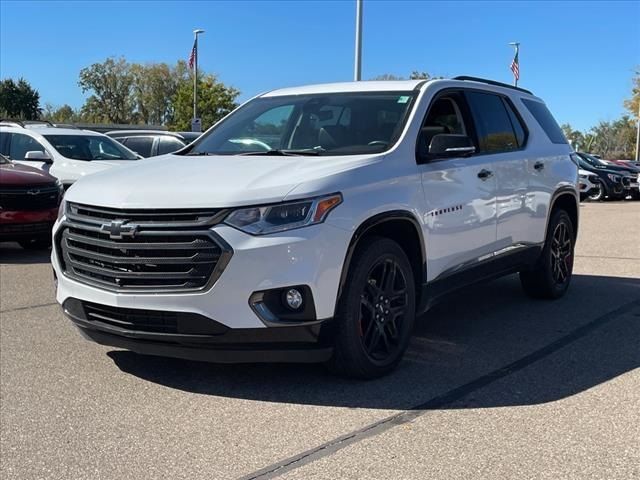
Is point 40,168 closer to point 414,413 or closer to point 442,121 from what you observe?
point 442,121

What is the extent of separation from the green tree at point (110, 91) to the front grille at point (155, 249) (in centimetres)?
7728

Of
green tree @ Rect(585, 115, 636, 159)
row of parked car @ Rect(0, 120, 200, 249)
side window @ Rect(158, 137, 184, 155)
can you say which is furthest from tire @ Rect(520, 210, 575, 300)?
green tree @ Rect(585, 115, 636, 159)

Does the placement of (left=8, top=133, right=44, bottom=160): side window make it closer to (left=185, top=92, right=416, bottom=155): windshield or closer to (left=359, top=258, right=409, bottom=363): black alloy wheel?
(left=185, top=92, right=416, bottom=155): windshield

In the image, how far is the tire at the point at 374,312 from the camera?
4.14m

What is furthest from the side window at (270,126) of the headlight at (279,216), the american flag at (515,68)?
the american flag at (515,68)

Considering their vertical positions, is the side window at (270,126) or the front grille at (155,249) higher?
the side window at (270,126)

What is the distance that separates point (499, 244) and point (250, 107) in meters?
2.36

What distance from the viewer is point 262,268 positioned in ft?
12.5

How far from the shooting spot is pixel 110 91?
7825 centimetres

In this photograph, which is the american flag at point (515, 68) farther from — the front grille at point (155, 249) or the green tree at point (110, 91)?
the green tree at point (110, 91)

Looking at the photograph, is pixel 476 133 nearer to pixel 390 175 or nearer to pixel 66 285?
pixel 390 175

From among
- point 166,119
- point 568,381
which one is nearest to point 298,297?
point 568,381

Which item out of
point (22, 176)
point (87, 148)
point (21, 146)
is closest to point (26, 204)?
point (22, 176)

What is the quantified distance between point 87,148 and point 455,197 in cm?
863
